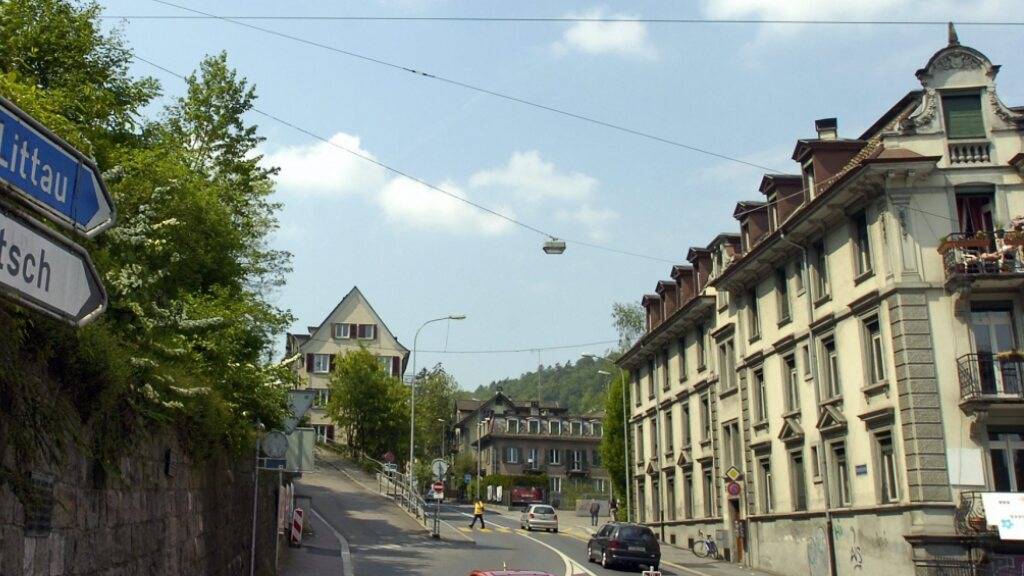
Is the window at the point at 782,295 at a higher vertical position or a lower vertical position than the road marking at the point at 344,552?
higher

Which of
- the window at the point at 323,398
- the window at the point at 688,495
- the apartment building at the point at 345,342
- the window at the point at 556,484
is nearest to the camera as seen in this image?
the window at the point at 688,495

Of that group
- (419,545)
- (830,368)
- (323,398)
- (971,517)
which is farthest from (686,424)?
(323,398)

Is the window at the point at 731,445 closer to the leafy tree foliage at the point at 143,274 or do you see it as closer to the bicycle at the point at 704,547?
the bicycle at the point at 704,547

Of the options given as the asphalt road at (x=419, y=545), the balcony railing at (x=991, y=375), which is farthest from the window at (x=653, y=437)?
the balcony railing at (x=991, y=375)

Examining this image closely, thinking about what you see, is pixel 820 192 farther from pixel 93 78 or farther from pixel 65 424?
pixel 65 424

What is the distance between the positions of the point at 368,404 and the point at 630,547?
4179 cm

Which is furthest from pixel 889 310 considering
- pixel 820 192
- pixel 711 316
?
pixel 711 316

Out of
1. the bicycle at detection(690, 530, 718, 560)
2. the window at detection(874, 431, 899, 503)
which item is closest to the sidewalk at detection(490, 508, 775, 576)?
the bicycle at detection(690, 530, 718, 560)

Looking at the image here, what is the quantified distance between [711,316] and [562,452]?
57.4 m

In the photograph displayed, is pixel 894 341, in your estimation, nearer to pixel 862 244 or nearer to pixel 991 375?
pixel 991 375

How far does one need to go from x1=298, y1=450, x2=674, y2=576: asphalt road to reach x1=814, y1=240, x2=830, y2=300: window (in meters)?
10.3

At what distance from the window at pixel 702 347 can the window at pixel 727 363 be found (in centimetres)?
185

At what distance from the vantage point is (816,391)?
86.5 ft

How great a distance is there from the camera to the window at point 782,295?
1146 inches
